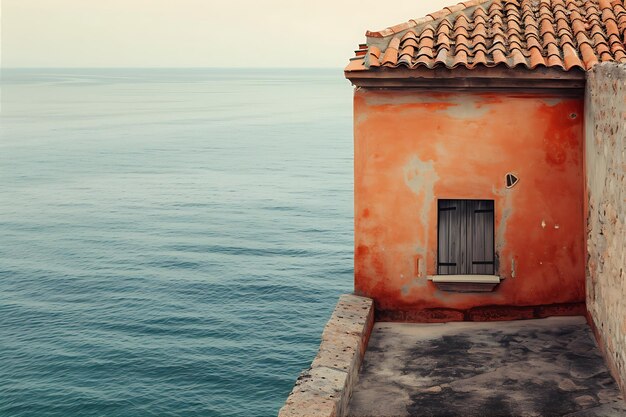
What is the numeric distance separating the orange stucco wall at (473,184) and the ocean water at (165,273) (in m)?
21.1

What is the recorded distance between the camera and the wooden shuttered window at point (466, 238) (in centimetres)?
1085

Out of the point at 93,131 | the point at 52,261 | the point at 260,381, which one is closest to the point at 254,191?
the point at 52,261

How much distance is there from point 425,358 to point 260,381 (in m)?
24.5

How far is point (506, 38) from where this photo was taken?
11.4m

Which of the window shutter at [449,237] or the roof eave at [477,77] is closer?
the roof eave at [477,77]

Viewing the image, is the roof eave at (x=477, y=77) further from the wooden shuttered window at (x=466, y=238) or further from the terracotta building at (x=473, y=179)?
the wooden shuttered window at (x=466, y=238)

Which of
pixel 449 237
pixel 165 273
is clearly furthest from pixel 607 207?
pixel 165 273

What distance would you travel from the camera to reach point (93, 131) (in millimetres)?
118188

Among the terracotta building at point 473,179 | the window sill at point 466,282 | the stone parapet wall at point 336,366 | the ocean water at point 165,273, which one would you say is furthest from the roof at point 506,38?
the ocean water at point 165,273

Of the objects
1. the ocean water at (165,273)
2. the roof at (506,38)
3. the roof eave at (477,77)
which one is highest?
the roof at (506,38)

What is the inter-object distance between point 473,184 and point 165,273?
39.2 metres

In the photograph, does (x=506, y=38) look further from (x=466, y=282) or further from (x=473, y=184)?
(x=466, y=282)

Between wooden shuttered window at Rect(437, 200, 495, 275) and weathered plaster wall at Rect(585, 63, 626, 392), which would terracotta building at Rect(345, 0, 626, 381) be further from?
weathered plaster wall at Rect(585, 63, 626, 392)

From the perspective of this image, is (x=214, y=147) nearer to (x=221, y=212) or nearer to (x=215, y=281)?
(x=221, y=212)
